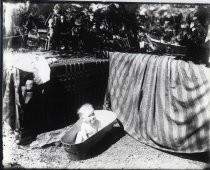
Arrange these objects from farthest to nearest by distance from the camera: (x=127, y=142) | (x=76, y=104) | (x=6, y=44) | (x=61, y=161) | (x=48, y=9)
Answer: (x=76, y=104) < (x=127, y=142) < (x=61, y=161) < (x=48, y=9) < (x=6, y=44)

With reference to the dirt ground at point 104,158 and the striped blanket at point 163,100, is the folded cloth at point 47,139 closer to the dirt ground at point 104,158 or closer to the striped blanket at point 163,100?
the dirt ground at point 104,158

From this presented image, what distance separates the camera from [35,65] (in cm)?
558

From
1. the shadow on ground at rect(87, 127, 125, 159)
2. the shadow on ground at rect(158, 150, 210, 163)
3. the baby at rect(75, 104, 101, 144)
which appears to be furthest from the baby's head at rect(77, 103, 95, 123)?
the shadow on ground at rect(158, 150, 210, 163)

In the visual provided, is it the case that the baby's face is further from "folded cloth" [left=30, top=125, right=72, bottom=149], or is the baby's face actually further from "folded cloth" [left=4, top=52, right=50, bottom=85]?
"folded cloth" [left=4, top=52, right=50, bottom=85]

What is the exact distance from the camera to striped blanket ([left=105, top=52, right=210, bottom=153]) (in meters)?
5.18

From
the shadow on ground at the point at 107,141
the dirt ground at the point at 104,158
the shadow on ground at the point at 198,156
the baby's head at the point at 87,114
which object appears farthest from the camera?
the baby's head at the point at 87,114

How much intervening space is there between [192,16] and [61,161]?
12.2 ft

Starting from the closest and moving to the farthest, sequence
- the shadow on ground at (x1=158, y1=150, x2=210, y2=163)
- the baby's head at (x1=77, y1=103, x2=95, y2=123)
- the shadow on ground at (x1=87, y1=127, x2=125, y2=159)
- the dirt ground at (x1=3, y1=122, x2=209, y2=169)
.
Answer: the dirt ground at (x1=3, y1=122, x2=209, y2=169) → the shadow on ground at (x1=158, y1=150, x2=210, y2=163) → the shadow on ground at (x1=87, y1=127, x2=125, y2=159) → the baby's head at (x1=77, y1=103, x2=95, y2=123)

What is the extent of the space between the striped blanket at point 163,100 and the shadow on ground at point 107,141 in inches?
9.9

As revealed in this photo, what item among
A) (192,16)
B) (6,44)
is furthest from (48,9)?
(192,16)

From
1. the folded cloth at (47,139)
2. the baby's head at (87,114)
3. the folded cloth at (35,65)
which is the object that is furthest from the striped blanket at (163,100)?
the folded cloth at (35,65)

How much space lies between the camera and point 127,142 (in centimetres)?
607

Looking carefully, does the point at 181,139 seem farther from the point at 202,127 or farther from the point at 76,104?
the point at 76,104

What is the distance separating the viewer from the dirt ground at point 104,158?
5.13 m
